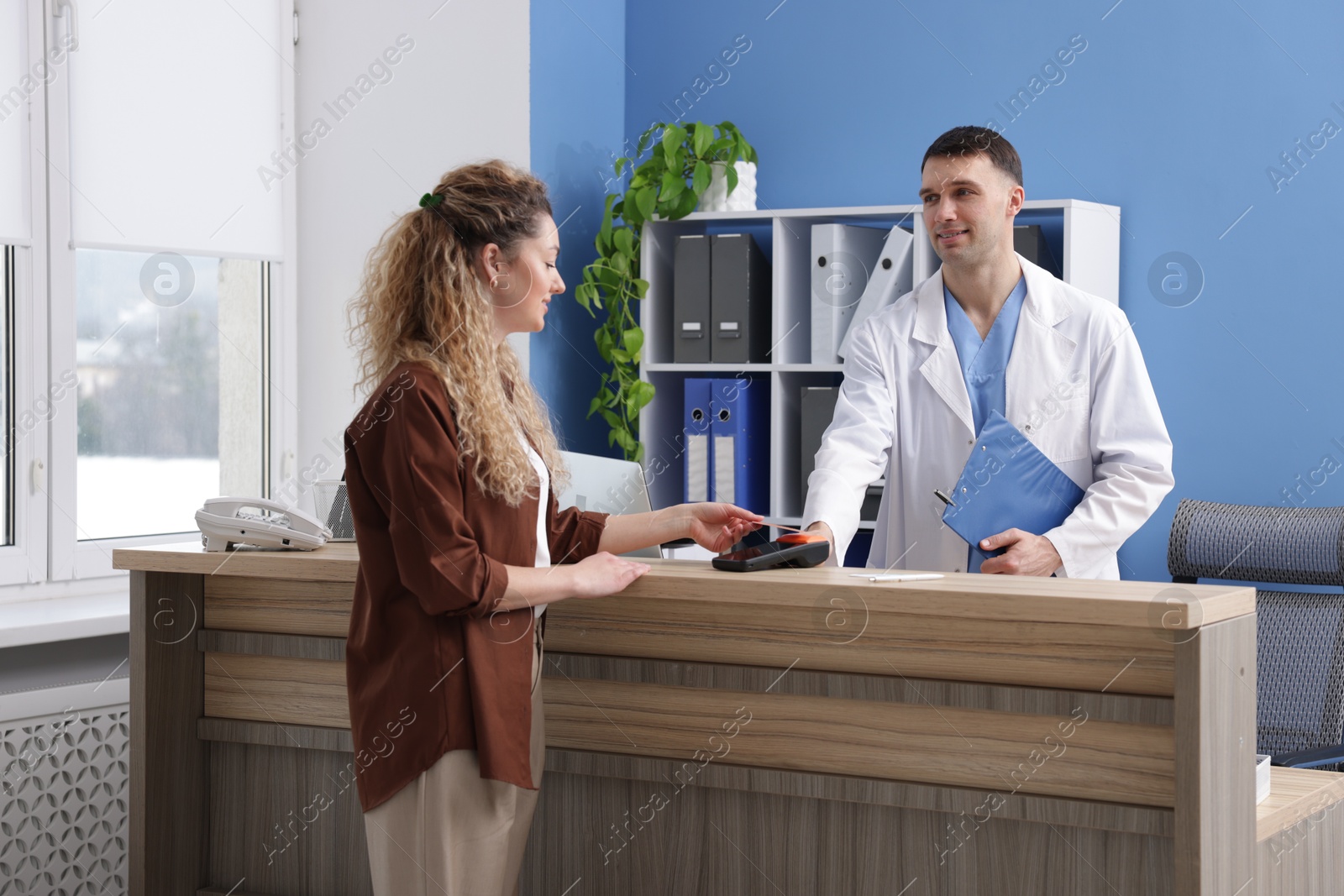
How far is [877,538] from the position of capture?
239cm

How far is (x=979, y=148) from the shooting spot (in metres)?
2.22

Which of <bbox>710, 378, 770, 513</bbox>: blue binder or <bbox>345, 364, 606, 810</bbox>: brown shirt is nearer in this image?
<bbox>345, 364, 606, 810</bbox>: brown shirt

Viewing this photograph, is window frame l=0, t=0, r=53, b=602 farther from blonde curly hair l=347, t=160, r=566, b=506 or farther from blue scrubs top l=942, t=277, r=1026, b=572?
blue scrubs top l=942, t=277, r=1026, b=572

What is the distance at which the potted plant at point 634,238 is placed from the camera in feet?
11.7

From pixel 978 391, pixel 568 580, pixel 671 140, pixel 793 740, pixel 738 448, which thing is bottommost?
pixel 793 740

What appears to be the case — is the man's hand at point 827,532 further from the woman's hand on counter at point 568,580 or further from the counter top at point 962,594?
the woman's hand on counter at point 568,580

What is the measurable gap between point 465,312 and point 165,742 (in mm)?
1030

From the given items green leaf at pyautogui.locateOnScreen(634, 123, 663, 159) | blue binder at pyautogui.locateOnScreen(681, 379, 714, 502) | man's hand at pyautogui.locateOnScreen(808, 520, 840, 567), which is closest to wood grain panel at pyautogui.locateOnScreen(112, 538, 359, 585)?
man's hand at pyautogui.locateOnScreen(808, 520, 840, 567)

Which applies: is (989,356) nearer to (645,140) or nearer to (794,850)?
(794,850)

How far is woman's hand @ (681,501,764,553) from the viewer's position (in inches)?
72.4

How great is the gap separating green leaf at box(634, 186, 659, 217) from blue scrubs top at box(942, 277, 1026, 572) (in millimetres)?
1467

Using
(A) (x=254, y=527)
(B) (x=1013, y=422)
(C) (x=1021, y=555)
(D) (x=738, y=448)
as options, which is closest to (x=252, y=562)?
(A) (x=254, y=527)

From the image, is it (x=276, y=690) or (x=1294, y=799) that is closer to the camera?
(x=1294, y=799)

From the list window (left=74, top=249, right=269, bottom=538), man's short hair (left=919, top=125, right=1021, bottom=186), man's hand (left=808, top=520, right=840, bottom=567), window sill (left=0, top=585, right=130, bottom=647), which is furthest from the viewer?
window (left=74, top=249, right=269, bottom=538)
